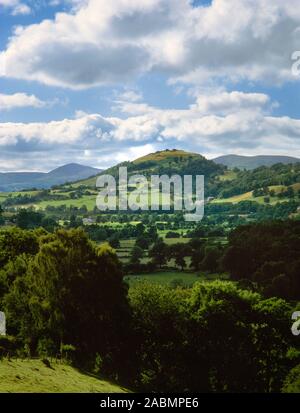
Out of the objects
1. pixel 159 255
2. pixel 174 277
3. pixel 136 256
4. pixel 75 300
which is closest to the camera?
pixel 75 300

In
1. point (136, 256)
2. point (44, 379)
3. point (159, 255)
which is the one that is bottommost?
point (136, 256)

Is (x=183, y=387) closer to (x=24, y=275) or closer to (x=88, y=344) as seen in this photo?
(x=88, y=344)

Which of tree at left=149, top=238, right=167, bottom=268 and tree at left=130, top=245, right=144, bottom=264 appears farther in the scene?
tree at left=149, top=238, right=167, bottom=268

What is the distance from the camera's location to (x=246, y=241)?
511ft

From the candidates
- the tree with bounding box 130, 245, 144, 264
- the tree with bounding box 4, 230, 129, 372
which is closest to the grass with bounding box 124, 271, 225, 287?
the tree with bounding box 130, 245, 144, 264

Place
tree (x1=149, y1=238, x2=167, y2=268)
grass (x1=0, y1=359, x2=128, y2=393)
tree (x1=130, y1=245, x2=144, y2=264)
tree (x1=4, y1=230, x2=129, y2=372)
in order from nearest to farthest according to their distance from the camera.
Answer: grass (x1=0, y1=359, x2=128, y2=393), tree (x1=4, y1=230, x2=129, y2=372), tree (x1=130, y1=245, x2=144, y2=264), tree (x1=149, y1=238, x2=167, y2=268)

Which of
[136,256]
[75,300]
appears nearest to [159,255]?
[136,256]

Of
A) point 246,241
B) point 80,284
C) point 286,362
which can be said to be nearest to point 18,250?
point 80,284

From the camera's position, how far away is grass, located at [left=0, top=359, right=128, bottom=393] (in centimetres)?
3344

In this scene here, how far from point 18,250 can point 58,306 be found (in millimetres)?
19950

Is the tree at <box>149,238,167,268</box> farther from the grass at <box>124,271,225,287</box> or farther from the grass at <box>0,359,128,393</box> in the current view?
→ the grass at <box>0,359,128,393</box>

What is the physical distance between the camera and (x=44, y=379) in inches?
1446

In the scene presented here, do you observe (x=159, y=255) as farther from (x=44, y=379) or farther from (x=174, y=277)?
(x=44, y=379)

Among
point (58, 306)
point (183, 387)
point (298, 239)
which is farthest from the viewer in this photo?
point (298, 239)
